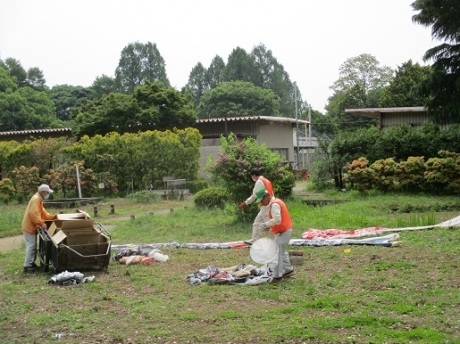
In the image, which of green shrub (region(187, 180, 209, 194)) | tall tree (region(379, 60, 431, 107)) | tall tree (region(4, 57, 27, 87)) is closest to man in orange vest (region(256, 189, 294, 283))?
green shrub (region(187, 180, 209, 194))

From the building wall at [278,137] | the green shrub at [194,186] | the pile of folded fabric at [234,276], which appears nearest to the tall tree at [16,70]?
the building wall at [278,137]

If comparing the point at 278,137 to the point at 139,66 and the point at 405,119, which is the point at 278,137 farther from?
the point at 139,66

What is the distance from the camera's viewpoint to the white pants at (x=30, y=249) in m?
11.7

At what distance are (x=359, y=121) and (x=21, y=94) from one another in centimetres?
3123

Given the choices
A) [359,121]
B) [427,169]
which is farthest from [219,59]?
[427,169]

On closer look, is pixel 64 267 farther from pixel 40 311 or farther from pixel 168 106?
pixel 168 106

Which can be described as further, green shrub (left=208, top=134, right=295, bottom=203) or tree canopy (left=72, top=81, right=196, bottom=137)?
tree canopy (left=72, top=81, right=196, bottom=137)

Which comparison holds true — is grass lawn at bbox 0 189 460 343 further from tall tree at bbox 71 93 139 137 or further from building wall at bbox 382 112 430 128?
tall tree at bbox 71 93 139 137

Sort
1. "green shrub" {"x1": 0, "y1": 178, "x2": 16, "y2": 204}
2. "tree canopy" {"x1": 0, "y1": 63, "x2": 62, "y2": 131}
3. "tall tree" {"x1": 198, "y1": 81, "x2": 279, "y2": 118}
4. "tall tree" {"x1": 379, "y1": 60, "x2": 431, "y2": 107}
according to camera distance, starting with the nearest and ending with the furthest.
→ "green shrub" {"x1": 0, "y1": 178, "x2": 16, "y2": 204}
"tall tree" {"x1": 379, "y1": 60, "x2": 431, "y2": 107}
"tree canopy" {"x1": 0, "y1": 63, "x2": 62, "y2": 131}
"tall tree" {"x1": 198, "y1": 81, "x2": 279, "y2": 118}

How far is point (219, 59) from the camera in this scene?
78.6 meters

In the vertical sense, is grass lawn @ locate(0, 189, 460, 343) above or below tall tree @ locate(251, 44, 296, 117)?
below

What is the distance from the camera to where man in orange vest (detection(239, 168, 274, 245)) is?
37.7 feet

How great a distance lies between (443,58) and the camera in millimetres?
20438

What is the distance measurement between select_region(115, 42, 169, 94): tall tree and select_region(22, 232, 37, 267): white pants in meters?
58.5
